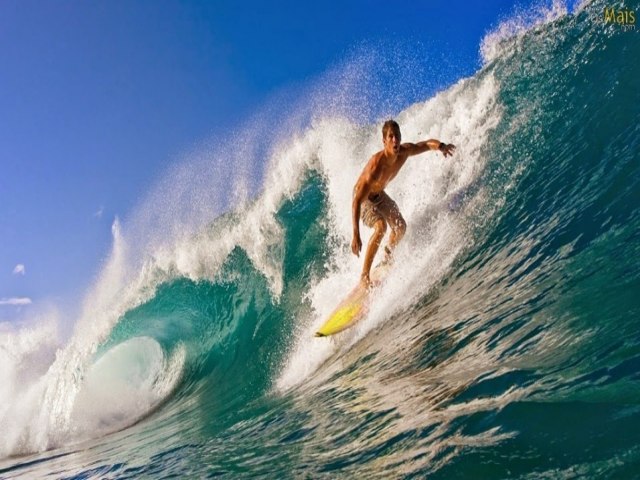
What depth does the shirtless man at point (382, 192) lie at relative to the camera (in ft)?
20.5

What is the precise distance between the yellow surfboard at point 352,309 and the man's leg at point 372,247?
112 mm

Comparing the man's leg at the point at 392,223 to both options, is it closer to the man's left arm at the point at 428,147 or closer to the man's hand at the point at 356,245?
the man's left arm at the point at 428,147

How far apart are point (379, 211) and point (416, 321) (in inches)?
85.3

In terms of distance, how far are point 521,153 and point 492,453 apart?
6709 mm

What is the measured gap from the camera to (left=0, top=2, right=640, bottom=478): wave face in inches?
95.0

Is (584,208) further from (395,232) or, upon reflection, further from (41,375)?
(41,375)

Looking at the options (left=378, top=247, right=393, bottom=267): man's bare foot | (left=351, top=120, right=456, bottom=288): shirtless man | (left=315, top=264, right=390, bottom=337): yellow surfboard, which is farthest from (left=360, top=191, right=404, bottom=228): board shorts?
(left=315, top=264, right=390, bottom=337): yellow surfboard

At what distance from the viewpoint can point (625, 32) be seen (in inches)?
353

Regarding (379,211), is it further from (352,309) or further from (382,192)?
(352,309)

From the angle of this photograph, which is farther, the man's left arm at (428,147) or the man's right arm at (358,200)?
the man's left arm at (428,147)

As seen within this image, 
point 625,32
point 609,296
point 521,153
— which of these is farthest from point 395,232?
point 625,32

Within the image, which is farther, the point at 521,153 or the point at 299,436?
the point at 521,153

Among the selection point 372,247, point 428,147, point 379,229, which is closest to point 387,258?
point 372,247

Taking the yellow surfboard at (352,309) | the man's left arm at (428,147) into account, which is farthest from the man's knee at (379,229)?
the man's left arm at (428,147)
